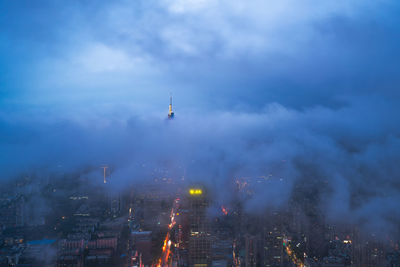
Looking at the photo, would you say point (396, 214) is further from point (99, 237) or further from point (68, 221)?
point (68, 221)

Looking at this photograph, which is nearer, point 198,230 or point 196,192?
point 198,230

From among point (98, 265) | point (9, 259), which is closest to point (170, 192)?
point (98, 265)

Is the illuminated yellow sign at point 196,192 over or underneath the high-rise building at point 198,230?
over

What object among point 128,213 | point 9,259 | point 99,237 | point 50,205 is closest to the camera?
point 9,259

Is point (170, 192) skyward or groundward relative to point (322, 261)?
skyward

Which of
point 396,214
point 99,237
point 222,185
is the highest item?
point 222,185

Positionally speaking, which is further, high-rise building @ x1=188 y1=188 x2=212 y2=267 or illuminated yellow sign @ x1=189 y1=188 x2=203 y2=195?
illuminated yellow sign @ x1=189 y1=188 x2=203 y2=195

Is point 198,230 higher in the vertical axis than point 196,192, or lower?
lower

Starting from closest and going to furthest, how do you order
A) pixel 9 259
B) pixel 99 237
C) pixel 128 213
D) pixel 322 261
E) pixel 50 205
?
pixel 9 259 < pixel 322 261 < pixel 99 237 < pixel 50 205 < pixel 128 213

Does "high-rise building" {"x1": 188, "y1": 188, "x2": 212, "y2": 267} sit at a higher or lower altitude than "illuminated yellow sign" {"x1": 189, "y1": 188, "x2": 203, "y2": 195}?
lower

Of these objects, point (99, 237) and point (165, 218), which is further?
point (165, 218)

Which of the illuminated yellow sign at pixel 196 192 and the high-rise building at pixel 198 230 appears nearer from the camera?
the high-rise building at pixel 198 230
